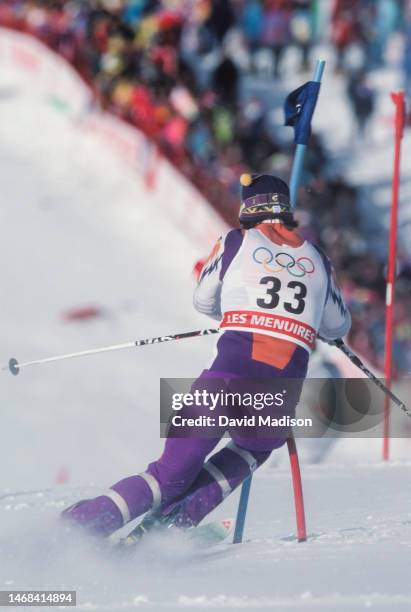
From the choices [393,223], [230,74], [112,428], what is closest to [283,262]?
[393,223]

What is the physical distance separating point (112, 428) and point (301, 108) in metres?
5.20

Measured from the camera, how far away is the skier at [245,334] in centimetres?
609

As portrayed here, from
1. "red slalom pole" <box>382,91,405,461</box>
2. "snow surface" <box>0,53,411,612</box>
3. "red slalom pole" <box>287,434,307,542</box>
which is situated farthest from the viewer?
"red slalom pole" <box>382,91,405,461</box>

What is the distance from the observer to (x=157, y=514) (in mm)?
6203

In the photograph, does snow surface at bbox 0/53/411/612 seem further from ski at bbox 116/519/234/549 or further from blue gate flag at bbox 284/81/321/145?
blue gate flag at bbox 284/81/321/145

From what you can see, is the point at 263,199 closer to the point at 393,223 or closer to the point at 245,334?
the point at 245,334

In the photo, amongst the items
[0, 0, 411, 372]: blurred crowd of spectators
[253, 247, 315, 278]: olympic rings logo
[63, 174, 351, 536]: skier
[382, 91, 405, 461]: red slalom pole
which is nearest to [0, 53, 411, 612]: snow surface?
[63, 174, 351, 536]: skier

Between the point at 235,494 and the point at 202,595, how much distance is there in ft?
9.61

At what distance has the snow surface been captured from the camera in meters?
5.42

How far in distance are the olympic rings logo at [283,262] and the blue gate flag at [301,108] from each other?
5.02ft

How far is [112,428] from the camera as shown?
1205 cm

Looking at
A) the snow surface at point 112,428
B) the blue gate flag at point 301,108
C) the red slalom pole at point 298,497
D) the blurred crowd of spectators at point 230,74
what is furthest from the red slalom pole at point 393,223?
the blurred crowd of spectators at point 230,74

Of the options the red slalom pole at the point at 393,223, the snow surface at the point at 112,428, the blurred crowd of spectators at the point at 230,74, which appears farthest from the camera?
the blurred crowd of spectators at the point at 230,74

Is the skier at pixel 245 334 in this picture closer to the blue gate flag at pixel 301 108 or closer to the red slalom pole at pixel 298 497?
the red slalom pole at pixel 298 497
